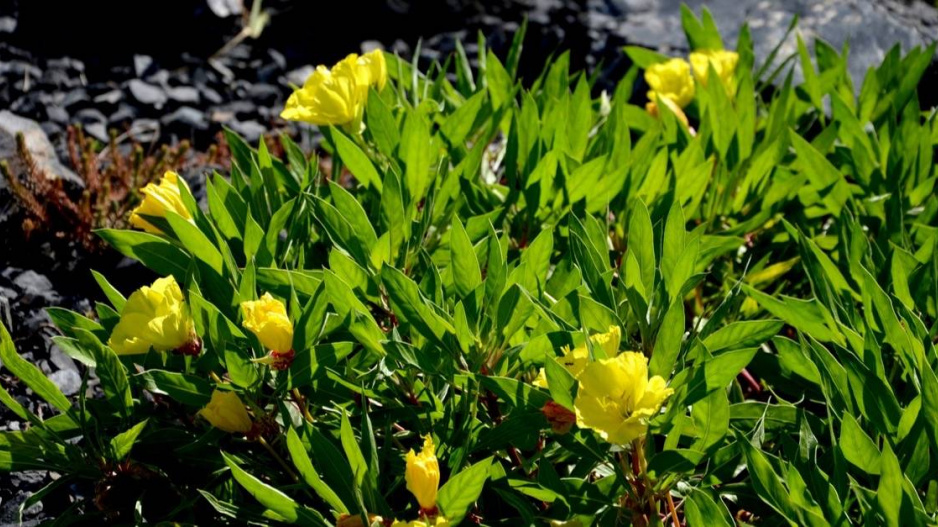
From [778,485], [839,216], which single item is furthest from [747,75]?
[778,485]

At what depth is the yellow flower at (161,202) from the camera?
1.79m

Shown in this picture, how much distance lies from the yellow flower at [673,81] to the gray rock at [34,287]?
1.68m

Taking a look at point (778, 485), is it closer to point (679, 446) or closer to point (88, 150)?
point (679, 446)

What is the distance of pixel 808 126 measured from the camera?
8.80 ft

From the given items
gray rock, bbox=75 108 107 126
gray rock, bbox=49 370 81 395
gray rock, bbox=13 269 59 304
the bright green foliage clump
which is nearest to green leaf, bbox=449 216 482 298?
the bright green foliage clump

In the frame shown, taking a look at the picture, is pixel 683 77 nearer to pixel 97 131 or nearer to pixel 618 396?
pixel 618 396

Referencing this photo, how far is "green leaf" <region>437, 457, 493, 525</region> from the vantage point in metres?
1.40

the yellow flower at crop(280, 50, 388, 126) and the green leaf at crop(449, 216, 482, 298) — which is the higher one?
the yellow flower at crop(280, 50, 388, 126)

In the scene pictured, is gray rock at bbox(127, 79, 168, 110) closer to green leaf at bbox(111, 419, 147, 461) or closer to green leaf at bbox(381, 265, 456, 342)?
green leaf at bbox(111, 419, 147, 461)

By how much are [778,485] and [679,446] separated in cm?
24

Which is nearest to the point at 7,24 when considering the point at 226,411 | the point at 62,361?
the point at 62,361

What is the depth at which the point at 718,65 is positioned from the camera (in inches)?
102

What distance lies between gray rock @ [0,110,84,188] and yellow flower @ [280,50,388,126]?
123 cm

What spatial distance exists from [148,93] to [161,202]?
7.02 ft
